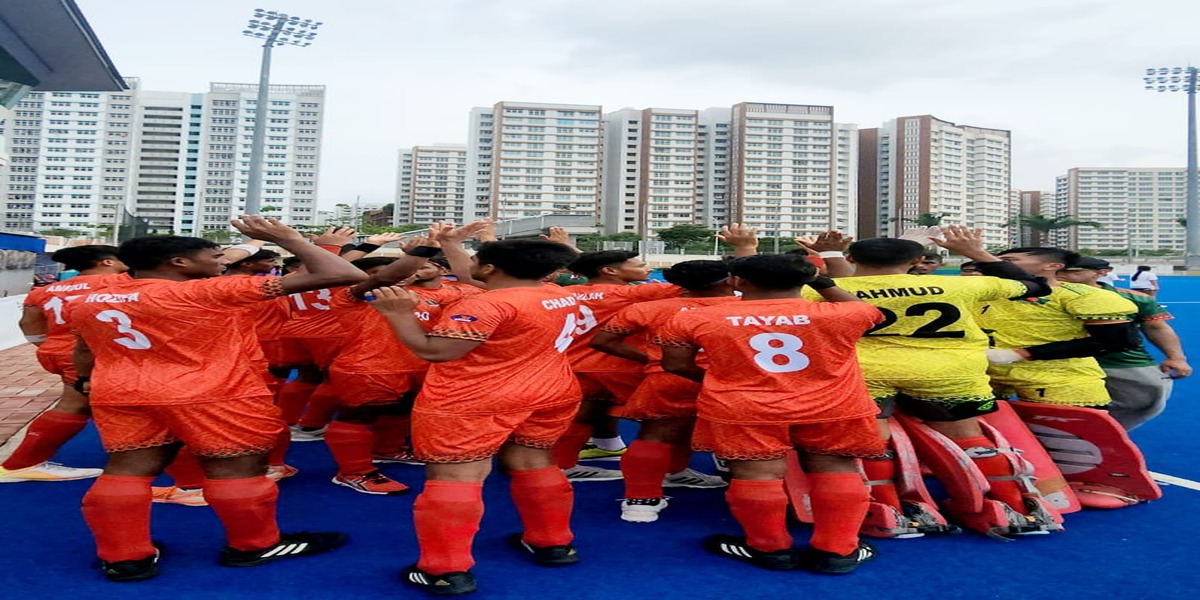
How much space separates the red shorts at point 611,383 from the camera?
459cm

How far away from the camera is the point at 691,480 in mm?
4738

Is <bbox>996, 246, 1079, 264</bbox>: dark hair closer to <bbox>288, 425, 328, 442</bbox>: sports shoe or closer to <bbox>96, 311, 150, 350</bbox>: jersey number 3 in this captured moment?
<bbox>96, 311, 150, 350</bbox>: jersey number 3

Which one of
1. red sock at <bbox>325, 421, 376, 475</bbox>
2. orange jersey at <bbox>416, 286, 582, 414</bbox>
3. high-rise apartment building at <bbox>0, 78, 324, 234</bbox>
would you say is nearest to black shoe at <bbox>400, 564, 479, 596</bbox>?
orange jersey at <bbox>416, 286, 582, 414</bbox>

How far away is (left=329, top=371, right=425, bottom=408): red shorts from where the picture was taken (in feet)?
14.0

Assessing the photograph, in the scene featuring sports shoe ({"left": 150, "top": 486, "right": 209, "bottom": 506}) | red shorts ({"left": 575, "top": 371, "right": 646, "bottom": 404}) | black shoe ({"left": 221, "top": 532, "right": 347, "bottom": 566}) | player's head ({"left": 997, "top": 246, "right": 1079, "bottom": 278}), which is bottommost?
sports shoe ({"left": 150, "top": 486, "right": 209, "bottom": 506})

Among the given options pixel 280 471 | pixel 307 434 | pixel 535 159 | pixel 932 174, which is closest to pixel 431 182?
pixel 535 159

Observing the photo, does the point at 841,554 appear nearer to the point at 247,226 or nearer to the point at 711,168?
the point at 247,226

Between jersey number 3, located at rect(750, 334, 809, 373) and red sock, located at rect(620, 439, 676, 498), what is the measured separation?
1.11m

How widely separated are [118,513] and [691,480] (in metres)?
3.15

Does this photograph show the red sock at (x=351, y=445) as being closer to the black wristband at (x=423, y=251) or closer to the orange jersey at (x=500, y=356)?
the black wristband at (x=423, y=251)

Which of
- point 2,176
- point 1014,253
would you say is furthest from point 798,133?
point 1014,253

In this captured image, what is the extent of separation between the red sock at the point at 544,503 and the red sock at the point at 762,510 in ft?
2.50

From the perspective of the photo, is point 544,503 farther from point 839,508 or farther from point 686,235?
point 686,235

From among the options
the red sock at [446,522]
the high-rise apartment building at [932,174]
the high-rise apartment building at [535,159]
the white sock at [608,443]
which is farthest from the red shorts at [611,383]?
the high-rise apartment building at [535,159]
